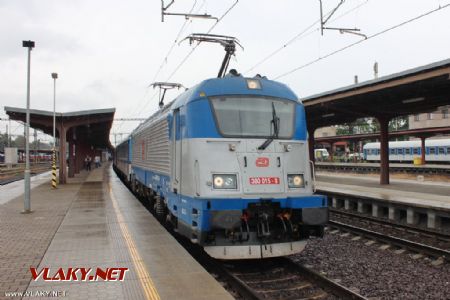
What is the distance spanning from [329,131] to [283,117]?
10181cm

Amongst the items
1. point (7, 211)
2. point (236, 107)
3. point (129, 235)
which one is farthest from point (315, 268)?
point (7, 211)

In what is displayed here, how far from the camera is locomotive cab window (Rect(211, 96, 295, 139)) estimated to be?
286 inches

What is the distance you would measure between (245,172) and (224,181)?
1.25 ft

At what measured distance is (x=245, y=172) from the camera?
23.0 feet

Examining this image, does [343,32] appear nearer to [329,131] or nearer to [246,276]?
[246,276]

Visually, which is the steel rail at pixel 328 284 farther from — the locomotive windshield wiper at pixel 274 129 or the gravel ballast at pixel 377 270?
the locomotive windshield wiper at pixel 274 129

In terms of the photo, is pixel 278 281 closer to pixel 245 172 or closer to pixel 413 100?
pixel 245 172

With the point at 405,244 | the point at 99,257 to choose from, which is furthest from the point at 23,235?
the point at 405,244

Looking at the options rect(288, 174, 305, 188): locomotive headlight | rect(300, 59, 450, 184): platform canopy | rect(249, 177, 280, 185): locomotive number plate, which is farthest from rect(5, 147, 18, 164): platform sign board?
rect(288, 174, 305, 188): locomotive headlight

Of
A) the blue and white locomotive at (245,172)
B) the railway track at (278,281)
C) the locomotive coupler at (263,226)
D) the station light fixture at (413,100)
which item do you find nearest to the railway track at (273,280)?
the railway track at (278,281)

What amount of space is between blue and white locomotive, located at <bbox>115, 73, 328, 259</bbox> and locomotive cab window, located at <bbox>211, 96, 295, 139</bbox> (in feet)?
0.06

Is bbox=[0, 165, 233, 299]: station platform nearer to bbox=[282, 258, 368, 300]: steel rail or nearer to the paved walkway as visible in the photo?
the paved walkway

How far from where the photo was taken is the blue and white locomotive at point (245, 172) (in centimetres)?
678

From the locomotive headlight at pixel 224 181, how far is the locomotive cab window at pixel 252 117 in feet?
2.31
